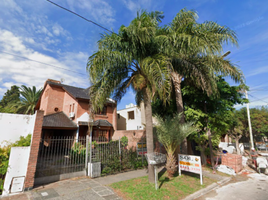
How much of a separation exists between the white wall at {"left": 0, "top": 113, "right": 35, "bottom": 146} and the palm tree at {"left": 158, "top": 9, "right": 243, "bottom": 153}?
774 cm

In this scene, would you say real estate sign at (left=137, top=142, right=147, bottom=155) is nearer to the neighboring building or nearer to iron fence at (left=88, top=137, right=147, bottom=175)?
iron fence at (left=88, top=137, right=147, bottom=175)

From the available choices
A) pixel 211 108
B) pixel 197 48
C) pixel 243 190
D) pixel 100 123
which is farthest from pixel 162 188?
pixel 100 123

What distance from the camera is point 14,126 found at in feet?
21.6

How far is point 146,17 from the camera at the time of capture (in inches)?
266

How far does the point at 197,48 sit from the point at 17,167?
9268 millimetres

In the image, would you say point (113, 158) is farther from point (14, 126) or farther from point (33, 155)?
point (14, 126)

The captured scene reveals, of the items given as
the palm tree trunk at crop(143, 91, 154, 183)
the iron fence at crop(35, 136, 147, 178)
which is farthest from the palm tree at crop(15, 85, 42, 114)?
the palm tree trunk at crop(143, 91, 154, 183)

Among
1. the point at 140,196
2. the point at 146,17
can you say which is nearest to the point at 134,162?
the point at 140,196

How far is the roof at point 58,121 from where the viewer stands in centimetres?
1359

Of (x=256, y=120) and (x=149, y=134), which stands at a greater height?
(x=256, y=120)

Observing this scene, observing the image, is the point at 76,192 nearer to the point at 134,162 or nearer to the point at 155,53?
the point at 134,162

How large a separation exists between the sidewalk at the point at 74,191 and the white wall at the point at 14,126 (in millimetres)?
2445

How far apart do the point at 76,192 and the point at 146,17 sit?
323 inches

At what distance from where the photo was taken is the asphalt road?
5.59 meters
